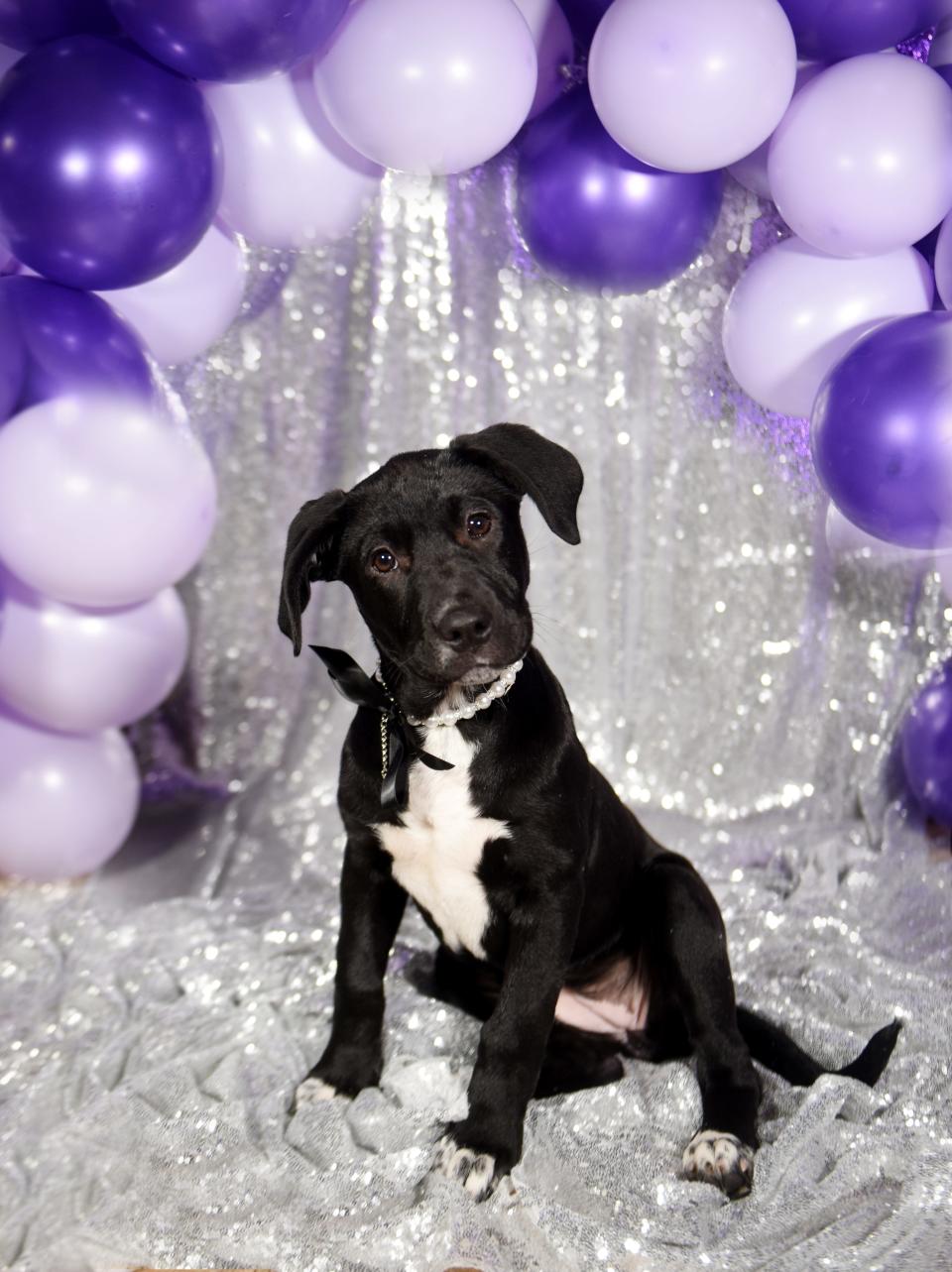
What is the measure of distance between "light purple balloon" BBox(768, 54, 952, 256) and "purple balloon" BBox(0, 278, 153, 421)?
1.45 metres

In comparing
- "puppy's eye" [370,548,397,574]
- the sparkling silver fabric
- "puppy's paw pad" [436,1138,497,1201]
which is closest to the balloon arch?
the sparkling silver fabric

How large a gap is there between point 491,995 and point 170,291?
1706 millimetres

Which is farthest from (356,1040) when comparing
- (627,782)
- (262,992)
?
(627,782)

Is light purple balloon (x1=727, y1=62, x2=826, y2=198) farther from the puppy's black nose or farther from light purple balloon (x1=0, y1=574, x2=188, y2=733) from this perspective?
light purple balloon (x1=0, y1=574, x2=188, y2=733)

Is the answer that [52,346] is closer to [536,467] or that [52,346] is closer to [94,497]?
[94,497]

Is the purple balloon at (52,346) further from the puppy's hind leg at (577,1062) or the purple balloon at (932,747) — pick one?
the purple balloon at (932,747)

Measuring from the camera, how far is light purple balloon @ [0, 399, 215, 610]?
8.91 feet

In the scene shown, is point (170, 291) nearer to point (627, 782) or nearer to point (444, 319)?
point (444, 319)

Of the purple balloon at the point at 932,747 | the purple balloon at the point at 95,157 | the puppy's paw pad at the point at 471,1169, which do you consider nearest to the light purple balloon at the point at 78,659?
the purple balloon at the point at 95,157

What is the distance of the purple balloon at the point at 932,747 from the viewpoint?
11.1ft

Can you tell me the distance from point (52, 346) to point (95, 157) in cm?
39

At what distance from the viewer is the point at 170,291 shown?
3.04 metres

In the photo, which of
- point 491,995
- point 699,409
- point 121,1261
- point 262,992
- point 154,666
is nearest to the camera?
point 121,1261

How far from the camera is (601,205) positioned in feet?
9.48
